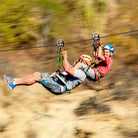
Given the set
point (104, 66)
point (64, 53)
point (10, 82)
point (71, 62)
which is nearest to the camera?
Result: point (64, 53)

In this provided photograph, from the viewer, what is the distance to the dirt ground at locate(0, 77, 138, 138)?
4121 mm

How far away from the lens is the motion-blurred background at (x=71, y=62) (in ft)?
13.8

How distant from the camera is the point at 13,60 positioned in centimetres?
613

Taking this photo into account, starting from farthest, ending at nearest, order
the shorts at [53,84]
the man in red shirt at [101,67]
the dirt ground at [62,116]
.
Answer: the man in red shirt at [101,67], the shorts at [53,84], the dirt ground at [62,116]

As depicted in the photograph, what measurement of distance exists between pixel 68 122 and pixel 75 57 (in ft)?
7.83

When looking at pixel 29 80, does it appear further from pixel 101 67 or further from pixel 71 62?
pixel 71 62

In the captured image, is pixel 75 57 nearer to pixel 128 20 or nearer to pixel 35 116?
pixel 128 20

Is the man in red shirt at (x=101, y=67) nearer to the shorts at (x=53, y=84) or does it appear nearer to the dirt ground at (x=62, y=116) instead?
the dirt ground at (x=62, y=116)

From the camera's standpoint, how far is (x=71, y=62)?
247 inches

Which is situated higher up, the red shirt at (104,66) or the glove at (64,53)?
the glove at (64,53)

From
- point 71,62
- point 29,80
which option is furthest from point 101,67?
point 71,62

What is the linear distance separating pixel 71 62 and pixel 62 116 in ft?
6.65

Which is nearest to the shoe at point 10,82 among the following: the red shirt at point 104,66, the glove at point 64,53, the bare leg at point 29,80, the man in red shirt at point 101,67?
the bare leg at point 29,80

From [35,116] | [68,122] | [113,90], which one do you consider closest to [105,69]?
[113,90]
